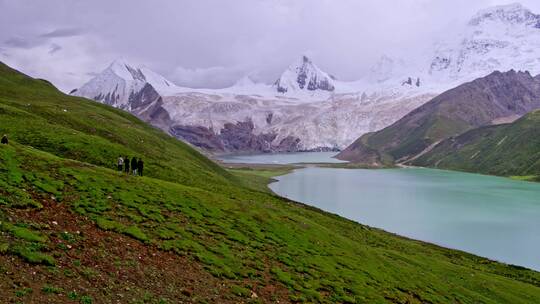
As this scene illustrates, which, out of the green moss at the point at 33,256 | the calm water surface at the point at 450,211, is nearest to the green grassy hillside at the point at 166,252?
the green moss at the point at 33,256

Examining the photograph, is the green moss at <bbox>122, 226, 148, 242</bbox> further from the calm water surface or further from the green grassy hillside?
the calm water surface

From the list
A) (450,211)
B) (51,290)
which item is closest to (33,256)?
(51,290)

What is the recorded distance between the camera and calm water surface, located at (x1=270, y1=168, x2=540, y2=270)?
8081cm

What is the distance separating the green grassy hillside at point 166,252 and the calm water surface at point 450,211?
2733 cm

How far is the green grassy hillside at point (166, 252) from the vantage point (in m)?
21.3

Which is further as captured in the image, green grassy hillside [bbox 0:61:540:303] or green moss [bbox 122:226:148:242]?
green moss [bbox 122:226:148:242]

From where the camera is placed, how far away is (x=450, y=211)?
117 m

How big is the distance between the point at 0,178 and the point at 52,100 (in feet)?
237

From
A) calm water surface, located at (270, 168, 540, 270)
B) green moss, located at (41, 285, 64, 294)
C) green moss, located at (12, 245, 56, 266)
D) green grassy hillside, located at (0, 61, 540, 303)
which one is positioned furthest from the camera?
calm water surface, located at (270, 168, 540, 270)

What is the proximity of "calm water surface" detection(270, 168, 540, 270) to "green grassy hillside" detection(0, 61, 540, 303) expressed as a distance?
27.3m

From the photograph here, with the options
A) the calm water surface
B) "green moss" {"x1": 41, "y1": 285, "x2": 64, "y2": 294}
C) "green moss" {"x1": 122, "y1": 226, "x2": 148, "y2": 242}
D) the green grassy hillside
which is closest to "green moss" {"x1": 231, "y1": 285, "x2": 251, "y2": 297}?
the green grassy hillside

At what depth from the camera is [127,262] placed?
2402cm

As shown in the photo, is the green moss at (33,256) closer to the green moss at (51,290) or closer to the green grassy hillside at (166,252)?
the green grassy hillside at (166,252)

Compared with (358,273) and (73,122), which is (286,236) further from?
(73,122)
